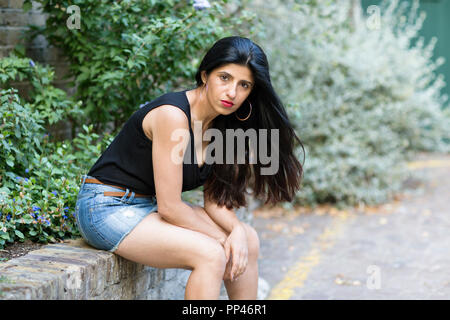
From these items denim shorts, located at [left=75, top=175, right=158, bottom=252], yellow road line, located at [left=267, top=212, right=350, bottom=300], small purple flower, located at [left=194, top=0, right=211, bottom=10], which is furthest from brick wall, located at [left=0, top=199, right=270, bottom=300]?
small purple flower, located at [left=194, top=0, right=211, bottom=10]

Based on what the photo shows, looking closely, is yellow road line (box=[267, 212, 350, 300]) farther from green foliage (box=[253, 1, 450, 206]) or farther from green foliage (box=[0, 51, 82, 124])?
green foliage (box=[0, 51, 82, 124])

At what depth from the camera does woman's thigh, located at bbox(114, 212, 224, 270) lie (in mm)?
2508

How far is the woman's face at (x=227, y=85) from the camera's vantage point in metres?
2.62

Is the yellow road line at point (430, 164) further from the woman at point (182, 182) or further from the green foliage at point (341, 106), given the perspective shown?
the woman at point (182, 182)

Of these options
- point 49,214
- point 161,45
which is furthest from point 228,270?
point 161,45

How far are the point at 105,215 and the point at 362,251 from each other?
2.90 metres

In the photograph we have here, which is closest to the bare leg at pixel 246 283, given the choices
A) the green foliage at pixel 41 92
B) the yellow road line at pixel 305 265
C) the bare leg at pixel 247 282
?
the bare leg at pixel 247 282

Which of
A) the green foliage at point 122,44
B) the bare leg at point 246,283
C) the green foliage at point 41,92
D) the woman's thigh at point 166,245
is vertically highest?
the green foliage at point 122,44

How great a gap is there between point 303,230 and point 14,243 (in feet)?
11.2

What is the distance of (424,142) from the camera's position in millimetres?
7246

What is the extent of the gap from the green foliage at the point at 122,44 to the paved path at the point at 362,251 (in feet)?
5.73

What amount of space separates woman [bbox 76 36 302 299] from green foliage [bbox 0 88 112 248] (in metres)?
0.27

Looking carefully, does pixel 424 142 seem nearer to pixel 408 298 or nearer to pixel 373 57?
pixel 373 57

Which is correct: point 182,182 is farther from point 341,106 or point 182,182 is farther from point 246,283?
point 341,106
